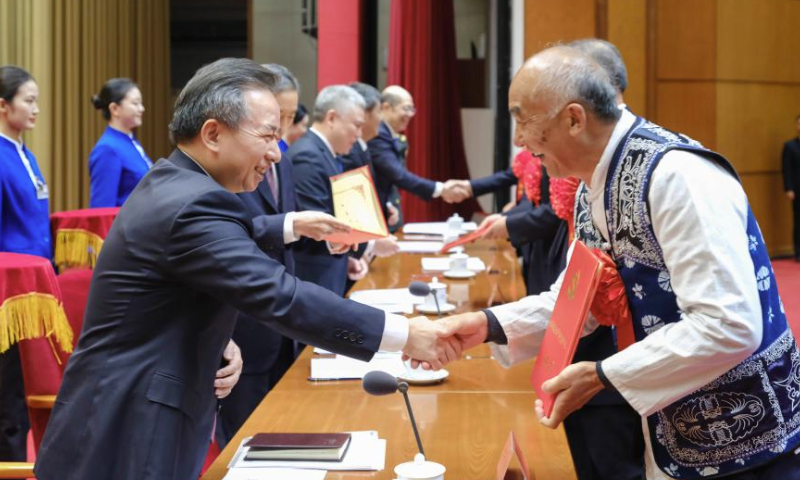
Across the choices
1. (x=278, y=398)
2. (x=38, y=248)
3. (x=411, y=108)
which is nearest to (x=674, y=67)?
(x=411, y=108)

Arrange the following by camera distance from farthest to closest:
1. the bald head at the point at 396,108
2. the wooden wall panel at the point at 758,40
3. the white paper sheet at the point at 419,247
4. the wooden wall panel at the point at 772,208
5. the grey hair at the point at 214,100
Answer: the wooden wall panel at the point at 772,208 < the wooden wall panel at the point at 758,40 < the bald head at the point at 396,108 < the white paper sheet at the point at 419,247 < the grey hair at the point at 214,100

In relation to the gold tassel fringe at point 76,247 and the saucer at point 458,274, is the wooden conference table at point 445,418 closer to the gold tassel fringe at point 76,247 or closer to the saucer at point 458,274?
the saucer at point 458,274

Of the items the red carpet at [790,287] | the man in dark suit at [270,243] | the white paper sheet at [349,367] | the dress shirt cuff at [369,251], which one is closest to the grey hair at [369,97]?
the dress shirt cuff at [369,251]

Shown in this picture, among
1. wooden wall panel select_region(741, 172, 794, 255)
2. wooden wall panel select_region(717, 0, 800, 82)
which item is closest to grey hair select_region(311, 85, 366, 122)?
wooden wall panel select_region(717, 0, 800, 82)

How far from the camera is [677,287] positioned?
1417mm

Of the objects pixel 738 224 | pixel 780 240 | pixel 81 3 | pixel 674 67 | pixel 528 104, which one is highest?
pixel 81 3

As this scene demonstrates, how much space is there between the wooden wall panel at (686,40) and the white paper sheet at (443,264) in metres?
4.32

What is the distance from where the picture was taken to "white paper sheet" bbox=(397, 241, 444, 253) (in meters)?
4.97

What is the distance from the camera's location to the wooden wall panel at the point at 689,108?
26.9 ft

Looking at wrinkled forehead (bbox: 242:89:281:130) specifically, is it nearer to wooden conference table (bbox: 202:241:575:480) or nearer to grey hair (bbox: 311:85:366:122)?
wooden conference table (bbox: 202:241:575:480)

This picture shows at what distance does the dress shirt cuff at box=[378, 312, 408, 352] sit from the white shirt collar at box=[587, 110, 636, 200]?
1.56ft

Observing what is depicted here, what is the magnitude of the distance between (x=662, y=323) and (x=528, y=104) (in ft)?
1.41

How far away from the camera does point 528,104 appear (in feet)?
5.17

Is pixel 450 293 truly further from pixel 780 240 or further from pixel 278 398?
pixel 780 240
